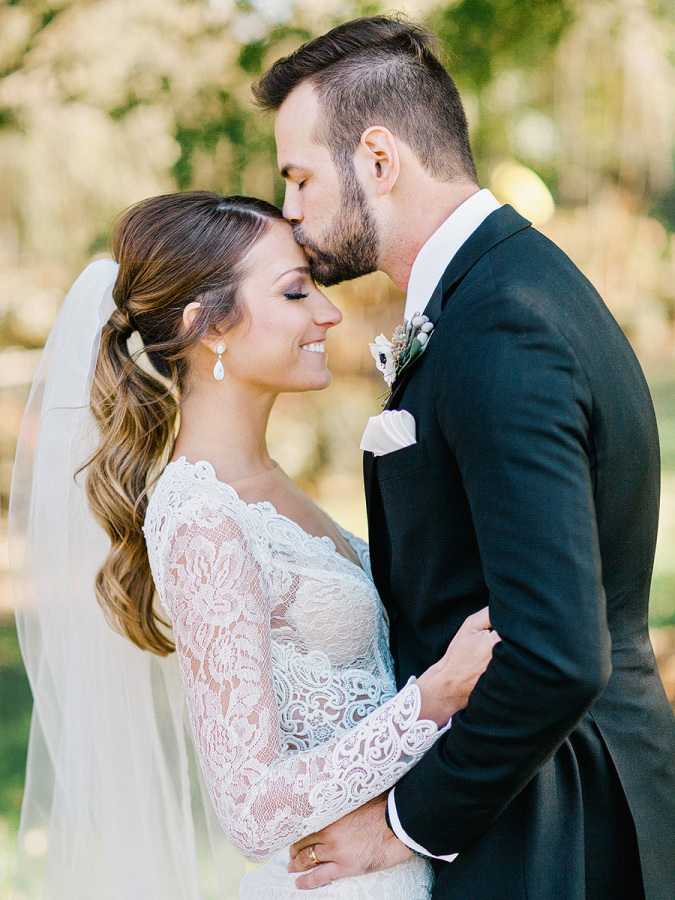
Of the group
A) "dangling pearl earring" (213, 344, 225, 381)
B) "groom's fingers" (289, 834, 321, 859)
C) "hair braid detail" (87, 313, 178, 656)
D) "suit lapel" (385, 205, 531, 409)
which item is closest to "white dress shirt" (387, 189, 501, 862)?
"suit lapel" (385, 205, 531, 409)

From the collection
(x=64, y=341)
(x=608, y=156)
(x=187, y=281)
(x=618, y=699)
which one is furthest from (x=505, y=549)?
(x=608, y=156)

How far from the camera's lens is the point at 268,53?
347cm

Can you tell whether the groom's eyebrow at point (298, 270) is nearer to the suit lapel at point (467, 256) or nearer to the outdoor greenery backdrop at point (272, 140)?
the suit lapel at point (467, 256)

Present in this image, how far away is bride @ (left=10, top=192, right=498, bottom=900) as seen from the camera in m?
1.56

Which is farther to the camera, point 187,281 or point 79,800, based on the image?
point 79,800

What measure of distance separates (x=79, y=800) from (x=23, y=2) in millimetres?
3086

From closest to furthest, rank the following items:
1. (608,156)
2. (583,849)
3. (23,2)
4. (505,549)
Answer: (505,549) < (583,849) < (23,2) < (608,156)

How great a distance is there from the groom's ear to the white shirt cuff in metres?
1.22

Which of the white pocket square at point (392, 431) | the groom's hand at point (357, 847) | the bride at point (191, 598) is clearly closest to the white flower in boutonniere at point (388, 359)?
the white pocket square at point (392, 431)

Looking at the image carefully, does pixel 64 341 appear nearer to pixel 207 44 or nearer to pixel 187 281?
pixel 187 281

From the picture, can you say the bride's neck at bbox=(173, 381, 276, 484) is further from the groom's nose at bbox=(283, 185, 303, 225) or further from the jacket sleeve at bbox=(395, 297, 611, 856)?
the jacket sleeve at bbox=(395, 297, 611, 856)

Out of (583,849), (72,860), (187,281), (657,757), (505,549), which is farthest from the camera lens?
(72,860)

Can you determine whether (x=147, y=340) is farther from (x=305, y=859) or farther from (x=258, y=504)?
(x=305, y=859)

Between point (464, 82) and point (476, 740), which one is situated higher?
point (464, 82)
